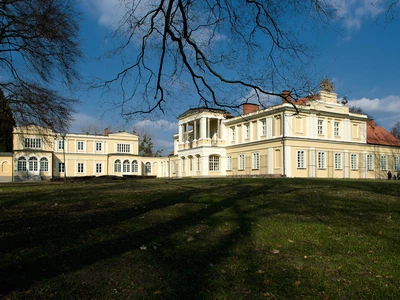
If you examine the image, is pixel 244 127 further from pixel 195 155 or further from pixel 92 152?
pixel 92 152

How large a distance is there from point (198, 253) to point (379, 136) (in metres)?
57.5

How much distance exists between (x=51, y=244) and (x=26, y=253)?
49 cm

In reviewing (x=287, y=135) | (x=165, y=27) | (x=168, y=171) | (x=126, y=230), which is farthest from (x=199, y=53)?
(x=168, y=171)

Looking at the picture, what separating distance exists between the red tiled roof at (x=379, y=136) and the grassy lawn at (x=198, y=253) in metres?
48.9

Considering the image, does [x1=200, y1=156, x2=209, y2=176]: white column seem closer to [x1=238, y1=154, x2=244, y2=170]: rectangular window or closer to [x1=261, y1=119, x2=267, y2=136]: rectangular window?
[x1=238, y1=154, x2=244, y2=170]: rectangular window

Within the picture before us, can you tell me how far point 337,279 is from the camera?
4590mm

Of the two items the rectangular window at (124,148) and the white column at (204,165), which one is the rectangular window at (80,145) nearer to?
the rectangular window at (124,148)

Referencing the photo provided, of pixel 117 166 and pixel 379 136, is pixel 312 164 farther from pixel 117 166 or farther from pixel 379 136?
pixel 117 166

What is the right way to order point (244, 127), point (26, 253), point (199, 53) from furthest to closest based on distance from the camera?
point (244, 127) → point (199, 53) → point (26, 253)

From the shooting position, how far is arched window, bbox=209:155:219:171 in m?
51.6

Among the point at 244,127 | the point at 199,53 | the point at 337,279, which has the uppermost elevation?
the point at 244,127

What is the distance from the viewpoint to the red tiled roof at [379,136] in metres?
53.1

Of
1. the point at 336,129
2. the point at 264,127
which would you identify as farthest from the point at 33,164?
the point at 336,129

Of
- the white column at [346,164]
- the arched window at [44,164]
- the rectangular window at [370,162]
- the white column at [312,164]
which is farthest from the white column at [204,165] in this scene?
the arched window at [44,164]
